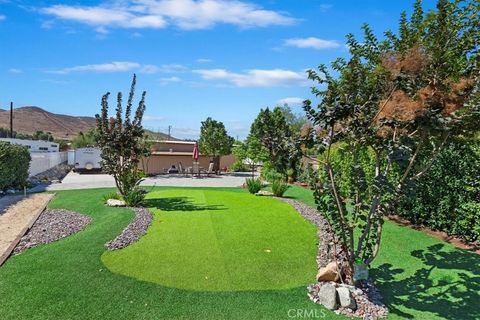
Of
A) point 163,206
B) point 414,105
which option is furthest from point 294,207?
point 414,105

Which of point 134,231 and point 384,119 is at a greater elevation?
point 384,119

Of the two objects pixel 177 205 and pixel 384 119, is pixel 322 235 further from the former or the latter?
pixel 177 205

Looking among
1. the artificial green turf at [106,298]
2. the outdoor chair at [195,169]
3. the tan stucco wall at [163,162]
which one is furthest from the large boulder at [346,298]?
the tan stucco wall at [163,162]

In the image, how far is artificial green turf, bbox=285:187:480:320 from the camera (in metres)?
5.05

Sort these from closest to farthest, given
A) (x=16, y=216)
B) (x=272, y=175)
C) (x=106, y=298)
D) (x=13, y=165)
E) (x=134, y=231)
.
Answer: (x=106, y=298) < (x=134, y=231) < (x=16, y=216) < (x=13, y=165) < (x=272, y=175)

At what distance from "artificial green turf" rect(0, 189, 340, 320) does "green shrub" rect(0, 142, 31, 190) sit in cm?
987

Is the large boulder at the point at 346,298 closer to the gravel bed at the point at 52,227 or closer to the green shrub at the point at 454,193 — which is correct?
the green shrub at the point at 454,193

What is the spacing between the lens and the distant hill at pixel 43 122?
11012 cm

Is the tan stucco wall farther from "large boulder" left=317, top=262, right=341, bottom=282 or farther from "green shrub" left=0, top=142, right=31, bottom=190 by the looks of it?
"large boulder" left=317, top=262, right=341, bottom=282

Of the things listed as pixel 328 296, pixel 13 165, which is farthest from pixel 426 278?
pixel 13 165

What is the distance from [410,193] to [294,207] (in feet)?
21.4

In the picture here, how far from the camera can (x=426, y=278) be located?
594 cm

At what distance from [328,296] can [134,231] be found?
15.4ft

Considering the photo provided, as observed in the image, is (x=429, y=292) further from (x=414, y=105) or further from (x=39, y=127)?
(x=39, y=127)
